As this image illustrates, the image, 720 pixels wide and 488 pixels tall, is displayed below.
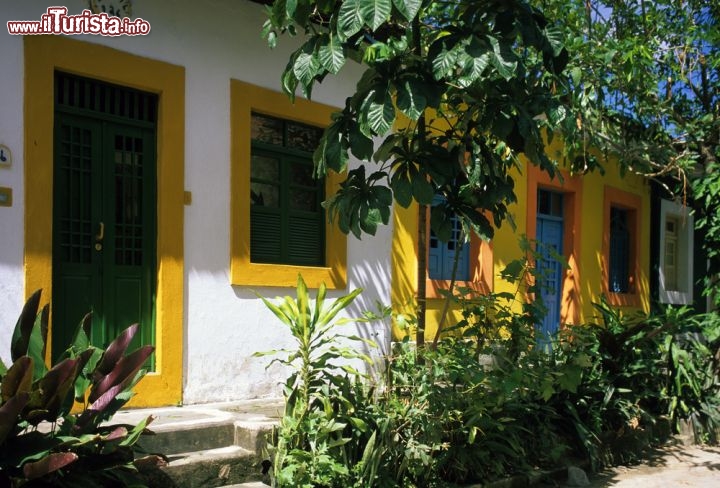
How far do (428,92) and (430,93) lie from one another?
0.02 meters

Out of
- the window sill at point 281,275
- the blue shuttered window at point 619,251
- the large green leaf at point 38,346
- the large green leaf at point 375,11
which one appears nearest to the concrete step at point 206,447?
the large green leaf at point 38,346

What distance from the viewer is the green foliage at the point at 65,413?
144 inches

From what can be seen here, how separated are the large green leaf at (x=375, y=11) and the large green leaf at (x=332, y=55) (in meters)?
0.30

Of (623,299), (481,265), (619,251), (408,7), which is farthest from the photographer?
(619,251)

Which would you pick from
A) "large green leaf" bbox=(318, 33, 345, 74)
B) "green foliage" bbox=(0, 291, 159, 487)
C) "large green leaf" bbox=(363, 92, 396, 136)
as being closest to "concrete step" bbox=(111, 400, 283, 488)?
"green foliage" bbox=(0, 291, 159, 487)

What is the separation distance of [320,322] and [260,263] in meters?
2.05

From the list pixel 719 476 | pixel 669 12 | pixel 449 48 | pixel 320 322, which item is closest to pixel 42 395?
pixel 320 322

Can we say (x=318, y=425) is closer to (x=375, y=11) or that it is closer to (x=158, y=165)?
(x=375, y=11)

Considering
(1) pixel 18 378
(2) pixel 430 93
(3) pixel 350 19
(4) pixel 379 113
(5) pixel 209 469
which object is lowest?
(5) pixel 209 469

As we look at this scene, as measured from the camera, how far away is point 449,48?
4375 mm

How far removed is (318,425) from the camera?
4.72 meters

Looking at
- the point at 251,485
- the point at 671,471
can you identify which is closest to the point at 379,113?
the point at 251,485

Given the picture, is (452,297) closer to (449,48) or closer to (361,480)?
(361,480)

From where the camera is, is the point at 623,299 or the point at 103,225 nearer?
the point at 103,225
